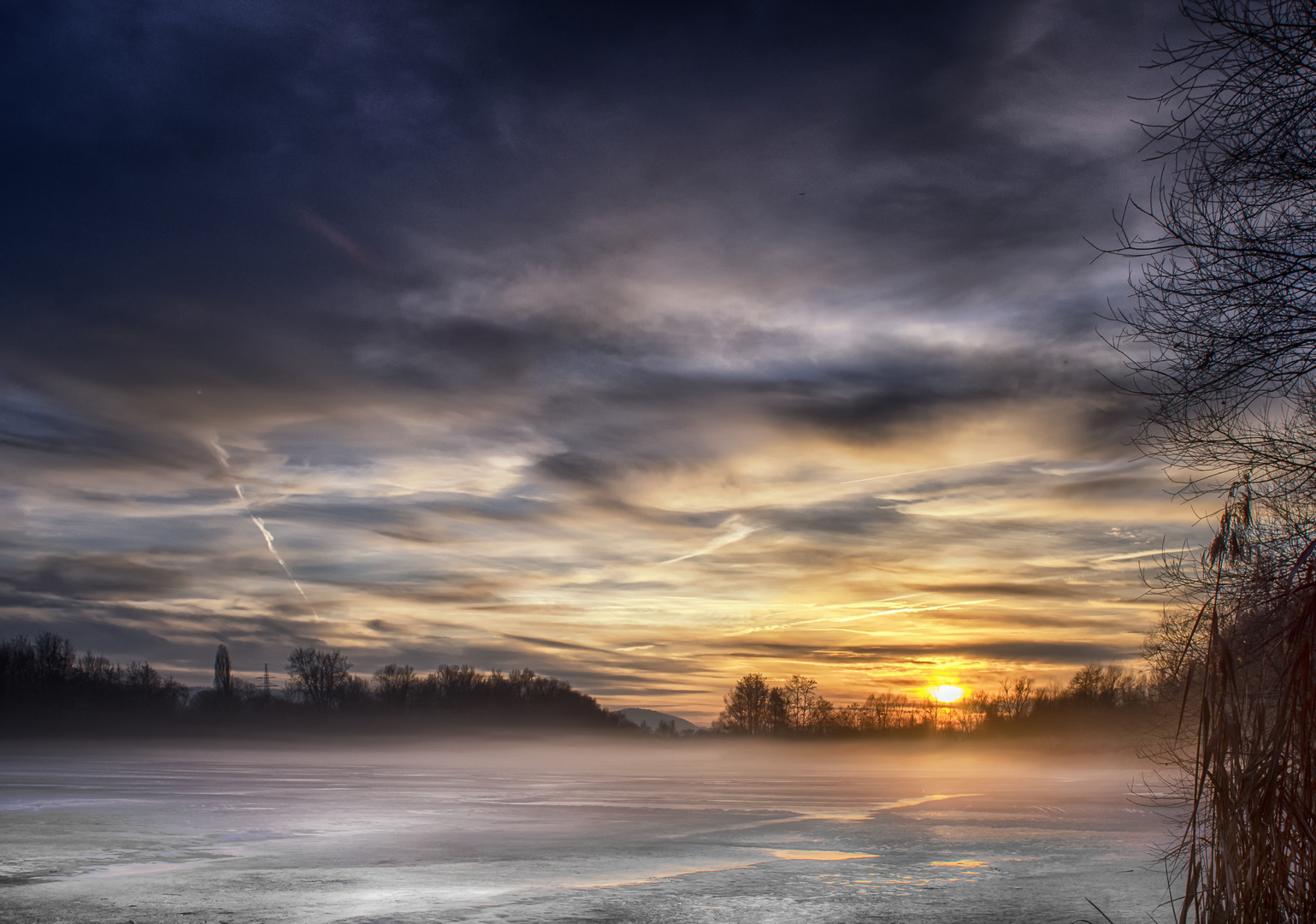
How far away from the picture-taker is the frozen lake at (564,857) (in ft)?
48.9

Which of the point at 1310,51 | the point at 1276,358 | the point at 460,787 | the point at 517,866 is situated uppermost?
the point at 1310,51

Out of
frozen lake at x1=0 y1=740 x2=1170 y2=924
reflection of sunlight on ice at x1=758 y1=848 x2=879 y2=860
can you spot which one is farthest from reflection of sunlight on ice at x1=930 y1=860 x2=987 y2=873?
reflection of sunlight on ice at x1=758 y1=848 x2=879 y2=860

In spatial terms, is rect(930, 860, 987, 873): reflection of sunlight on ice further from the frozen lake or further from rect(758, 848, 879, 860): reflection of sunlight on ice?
rect(758, 848, 879, 860): reflection of sunlight on ice

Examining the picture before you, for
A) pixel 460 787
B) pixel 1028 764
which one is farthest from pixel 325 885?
pixel 1028 764

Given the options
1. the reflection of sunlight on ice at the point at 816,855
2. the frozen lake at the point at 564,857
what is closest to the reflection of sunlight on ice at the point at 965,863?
the frozen lake at the point at 564,857

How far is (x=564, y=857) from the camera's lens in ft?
69.2

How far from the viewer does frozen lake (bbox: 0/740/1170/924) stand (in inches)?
587

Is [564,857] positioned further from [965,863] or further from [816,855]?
[965,863]

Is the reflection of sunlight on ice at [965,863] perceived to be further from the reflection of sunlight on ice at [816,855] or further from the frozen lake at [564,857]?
the reflection of sunlight on ice at [816,855]

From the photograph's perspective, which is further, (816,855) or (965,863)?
(816,855)

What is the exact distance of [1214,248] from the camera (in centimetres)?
1062

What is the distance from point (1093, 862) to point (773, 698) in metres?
122

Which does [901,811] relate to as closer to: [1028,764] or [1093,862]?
[1093,862]

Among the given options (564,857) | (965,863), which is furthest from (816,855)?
(564,857)
